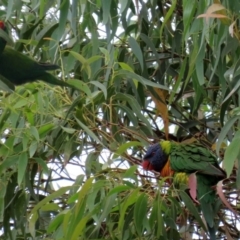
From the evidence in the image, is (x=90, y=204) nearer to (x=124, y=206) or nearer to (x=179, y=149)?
(x=124, y=206)

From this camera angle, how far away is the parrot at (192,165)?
1903 millimetres

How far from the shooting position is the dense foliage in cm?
163

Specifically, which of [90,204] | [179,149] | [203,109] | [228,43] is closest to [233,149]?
[228,43]

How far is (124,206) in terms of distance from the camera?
1649 mm

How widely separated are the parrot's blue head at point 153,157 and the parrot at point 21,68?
55 centimetres

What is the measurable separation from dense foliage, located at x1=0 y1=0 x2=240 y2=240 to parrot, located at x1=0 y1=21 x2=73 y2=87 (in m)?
0.05

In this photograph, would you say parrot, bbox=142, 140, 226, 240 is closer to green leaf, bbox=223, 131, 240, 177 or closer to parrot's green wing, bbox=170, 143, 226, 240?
parrot's green wing, bbox=170, 143, 226, 240

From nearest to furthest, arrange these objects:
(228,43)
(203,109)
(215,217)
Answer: (228,43) → (215,217) → (203,109)

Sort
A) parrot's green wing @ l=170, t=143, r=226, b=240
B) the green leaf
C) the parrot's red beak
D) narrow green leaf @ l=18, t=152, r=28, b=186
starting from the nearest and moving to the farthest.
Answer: the green leaf → narrow green leaf @ l=18, t=152, r=28, b=186 → parrot's green wing @ l=170, t=143, r=226, b=240 → the parrot's red beak

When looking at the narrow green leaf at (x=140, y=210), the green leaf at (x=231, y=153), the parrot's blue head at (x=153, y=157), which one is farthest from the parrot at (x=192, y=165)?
the green leaf at (x=231, y=153)

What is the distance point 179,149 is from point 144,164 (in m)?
0.12

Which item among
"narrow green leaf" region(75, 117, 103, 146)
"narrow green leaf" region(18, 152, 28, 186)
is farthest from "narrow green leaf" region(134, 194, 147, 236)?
"narrow green leaf" region(18, 152, 28, 186)

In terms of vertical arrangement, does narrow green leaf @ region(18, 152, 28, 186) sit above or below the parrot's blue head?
below

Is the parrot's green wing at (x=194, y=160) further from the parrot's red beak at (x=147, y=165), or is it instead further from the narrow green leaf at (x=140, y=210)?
the narrow green leaf at (x=140, y=210)
